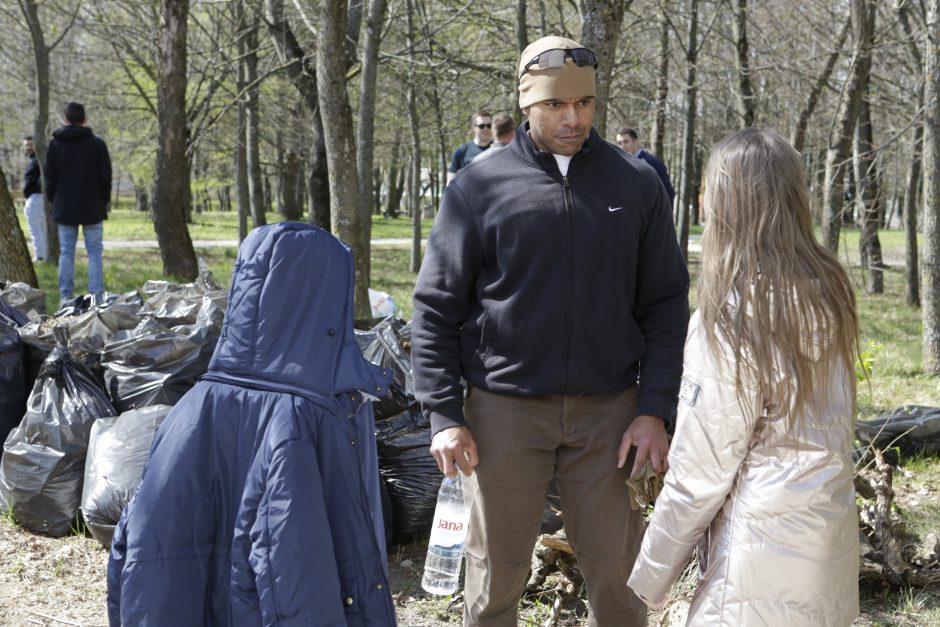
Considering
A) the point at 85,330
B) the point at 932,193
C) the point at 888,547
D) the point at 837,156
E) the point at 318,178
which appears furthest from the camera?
the point at 318,178

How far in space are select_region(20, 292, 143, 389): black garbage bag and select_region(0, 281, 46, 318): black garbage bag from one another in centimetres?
30

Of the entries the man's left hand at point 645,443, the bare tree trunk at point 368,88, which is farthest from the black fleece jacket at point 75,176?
the man's left hand at point 645,443

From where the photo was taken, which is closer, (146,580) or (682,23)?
(146,580)

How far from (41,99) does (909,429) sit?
13.6 m

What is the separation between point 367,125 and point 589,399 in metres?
6.57

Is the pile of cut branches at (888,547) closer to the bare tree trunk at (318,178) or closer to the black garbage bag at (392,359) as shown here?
the black garbage bag at (392,359)

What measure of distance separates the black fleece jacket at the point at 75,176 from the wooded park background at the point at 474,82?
1.80m

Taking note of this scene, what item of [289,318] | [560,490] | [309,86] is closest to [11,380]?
[289,318]

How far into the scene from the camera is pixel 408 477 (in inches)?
170

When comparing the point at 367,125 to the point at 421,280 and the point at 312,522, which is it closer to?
the point at 421,280

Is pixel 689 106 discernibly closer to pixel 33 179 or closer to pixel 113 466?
pixel 33 179

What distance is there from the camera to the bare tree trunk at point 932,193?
718 cm

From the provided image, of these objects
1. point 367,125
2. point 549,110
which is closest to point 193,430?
point 549,110

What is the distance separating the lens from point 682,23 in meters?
15.6
